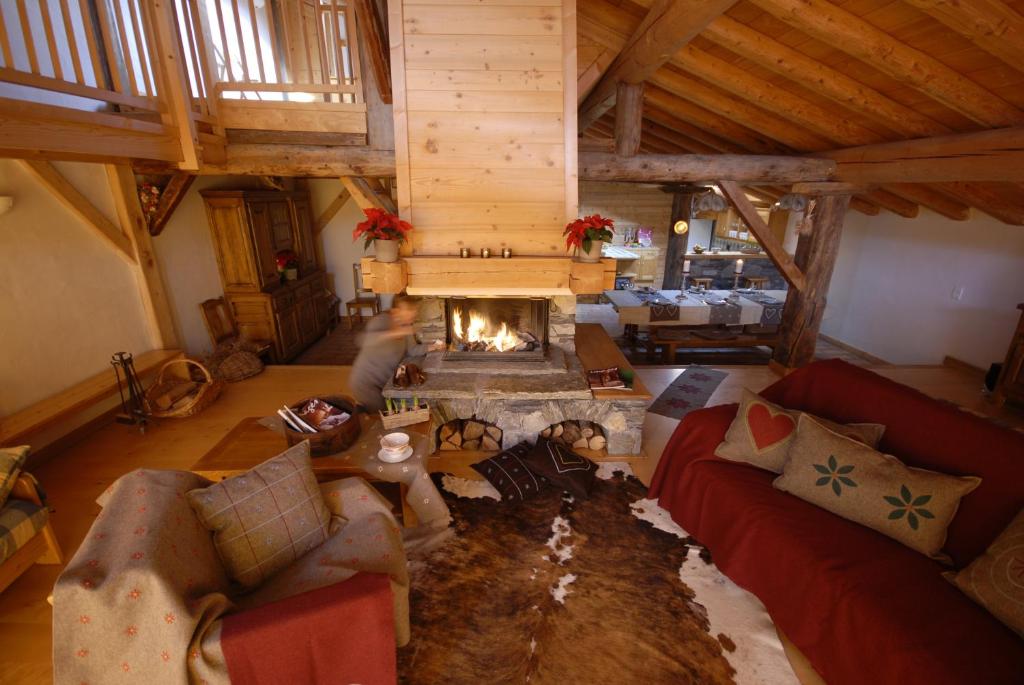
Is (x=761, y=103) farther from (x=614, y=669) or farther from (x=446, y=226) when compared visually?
(x=614, y=669)

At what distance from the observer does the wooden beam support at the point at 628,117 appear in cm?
382

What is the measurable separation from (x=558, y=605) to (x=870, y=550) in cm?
139

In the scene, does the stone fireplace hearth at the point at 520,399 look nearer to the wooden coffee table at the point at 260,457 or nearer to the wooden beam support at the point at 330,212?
the wooden coffee table at the point at 260,457

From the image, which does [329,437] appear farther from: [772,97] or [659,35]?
[772,97]

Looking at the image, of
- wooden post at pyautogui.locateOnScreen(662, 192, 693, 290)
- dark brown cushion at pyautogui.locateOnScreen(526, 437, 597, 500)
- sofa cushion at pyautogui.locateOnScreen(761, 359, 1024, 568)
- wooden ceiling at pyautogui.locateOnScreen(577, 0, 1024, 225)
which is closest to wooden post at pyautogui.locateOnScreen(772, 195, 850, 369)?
wooden ceiling at pyautogui.locateOnScreen(577, 0, 1024, 225)

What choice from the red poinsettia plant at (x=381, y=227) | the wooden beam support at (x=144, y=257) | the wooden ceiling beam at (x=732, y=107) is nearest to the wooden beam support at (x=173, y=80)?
the wooden beam support at (x=144, y=257)

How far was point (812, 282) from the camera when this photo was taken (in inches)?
182

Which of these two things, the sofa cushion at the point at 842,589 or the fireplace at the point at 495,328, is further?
the fireplace at the point at 495,328

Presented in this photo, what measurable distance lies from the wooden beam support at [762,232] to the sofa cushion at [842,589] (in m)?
2.77

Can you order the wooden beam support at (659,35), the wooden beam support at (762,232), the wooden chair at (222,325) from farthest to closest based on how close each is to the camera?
the wooden chair at (222,325), the wooden beam support at (762,232), the wooden beam support at (659,35)

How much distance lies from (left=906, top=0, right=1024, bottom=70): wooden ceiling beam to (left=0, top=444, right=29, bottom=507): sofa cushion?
15.2 ft

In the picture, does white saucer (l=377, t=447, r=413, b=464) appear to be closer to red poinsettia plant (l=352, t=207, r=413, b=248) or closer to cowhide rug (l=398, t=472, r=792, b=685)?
cowhide rug (l=398, t=472, r=792, b=685)

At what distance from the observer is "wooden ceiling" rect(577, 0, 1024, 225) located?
2.29 metres

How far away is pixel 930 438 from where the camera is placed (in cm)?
220
